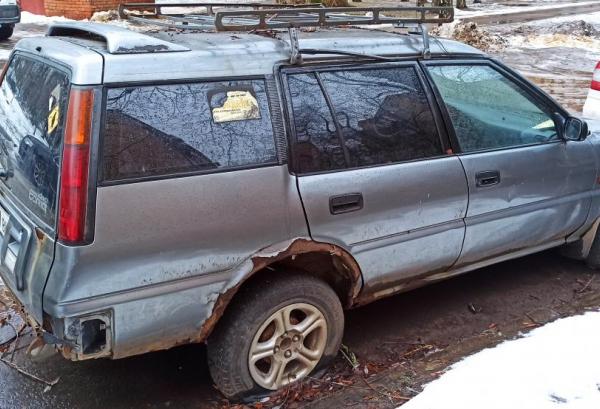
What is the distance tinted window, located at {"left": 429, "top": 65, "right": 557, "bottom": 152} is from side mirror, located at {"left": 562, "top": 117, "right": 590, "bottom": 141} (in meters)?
0.08

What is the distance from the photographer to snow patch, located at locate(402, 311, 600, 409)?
10.1 ft

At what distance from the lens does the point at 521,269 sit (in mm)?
4926

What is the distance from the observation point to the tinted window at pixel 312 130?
10.5ft

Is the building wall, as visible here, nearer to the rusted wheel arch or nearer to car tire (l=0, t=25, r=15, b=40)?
car tire (l=0, t=25, r=15, b=40)

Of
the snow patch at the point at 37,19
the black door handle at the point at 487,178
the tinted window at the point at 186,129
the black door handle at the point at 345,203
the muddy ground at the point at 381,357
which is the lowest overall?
the muddy ground at the point at 381,357

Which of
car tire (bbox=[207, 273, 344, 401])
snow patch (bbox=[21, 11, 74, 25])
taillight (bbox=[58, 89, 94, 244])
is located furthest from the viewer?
snow patch (bbox=[21, 11, 74, 25])

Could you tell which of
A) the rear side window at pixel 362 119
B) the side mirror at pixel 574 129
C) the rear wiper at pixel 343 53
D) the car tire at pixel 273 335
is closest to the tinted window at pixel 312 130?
the rear side window at pixel 362 119

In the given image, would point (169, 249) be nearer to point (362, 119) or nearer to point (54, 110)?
point (54, 110)

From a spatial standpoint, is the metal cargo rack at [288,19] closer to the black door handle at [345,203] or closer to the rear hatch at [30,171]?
the black door handle at [345,203]

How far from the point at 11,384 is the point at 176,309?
1278mm

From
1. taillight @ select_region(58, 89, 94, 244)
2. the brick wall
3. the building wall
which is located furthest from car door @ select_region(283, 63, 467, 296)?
the building wall

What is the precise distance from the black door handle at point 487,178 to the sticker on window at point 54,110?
7.79 feet

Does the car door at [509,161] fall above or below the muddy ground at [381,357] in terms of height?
above

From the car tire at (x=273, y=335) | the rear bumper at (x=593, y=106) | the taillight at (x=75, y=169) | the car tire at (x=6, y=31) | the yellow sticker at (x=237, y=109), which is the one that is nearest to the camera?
the taillight at (x=75, y=169)
